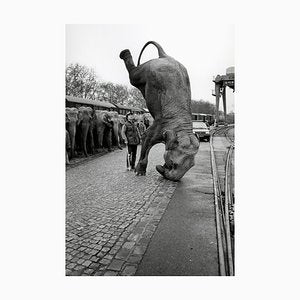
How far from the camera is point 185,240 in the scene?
355 cm

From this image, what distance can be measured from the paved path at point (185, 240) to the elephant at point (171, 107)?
876 millimetres

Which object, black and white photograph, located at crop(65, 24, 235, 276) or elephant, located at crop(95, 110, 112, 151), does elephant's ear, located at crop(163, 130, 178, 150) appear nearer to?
black and white photograph, located at crop(65, 24, 235, 276)

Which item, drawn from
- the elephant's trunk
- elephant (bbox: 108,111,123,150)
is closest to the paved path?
the elephant's trunk

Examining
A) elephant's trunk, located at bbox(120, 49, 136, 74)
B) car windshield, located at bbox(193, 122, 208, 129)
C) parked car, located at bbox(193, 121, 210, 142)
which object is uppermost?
elephant's trunk, located at bbox(120, 49, 136, 74)

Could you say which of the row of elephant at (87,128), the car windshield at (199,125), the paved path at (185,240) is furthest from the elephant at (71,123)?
the car windshield at (199,125)

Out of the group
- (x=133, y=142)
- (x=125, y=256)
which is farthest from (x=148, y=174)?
(x=125, y=256)

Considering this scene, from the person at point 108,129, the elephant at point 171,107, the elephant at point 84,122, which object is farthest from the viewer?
the person at point 108,129

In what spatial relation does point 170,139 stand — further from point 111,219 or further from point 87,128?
point 87,128

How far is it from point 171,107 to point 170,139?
805 mm

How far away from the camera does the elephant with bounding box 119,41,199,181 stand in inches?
253

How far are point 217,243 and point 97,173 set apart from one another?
543cm

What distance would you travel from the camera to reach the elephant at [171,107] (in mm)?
6430

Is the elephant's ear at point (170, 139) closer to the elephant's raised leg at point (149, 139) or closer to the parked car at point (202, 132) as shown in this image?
the elephant's raised leg at point (149, 139)

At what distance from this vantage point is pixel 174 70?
21.6ft
